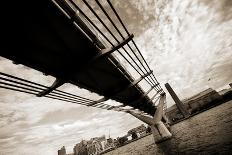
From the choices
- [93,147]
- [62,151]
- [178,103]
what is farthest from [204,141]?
[62,151]

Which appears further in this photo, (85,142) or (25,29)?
(85,142)

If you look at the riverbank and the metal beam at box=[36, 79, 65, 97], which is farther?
the riverbank

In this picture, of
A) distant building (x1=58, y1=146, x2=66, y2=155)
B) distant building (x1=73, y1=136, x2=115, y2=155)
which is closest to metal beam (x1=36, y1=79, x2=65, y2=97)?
distant building (x1=73, y1=136, x2=115, y2=155)

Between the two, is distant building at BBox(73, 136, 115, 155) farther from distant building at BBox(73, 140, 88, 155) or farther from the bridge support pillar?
the bridge support pillar

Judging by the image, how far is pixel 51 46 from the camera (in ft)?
15.9

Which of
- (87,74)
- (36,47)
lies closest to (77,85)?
(87,74)

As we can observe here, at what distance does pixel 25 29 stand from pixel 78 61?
6.54 feet

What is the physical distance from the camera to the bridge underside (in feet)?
13.0

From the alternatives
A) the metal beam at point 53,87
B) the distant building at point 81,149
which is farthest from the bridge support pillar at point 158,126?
the distant building at point 81,149

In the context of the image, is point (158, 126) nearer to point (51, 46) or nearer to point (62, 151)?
point (51, 46)

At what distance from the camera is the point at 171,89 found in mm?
74875

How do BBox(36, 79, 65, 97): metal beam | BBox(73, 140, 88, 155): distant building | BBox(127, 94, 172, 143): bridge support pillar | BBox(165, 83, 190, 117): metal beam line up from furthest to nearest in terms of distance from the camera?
1. BBox(73, 140, 88, 155): distant building
2. BBox(165, 83, 190, 117): metal beam
3. BBox(127, 94, 172, 143): bridge support pillar
4. BBox(36, 79, 65, 97): metal beam

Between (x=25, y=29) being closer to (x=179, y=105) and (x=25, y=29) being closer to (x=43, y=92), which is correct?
(x=43, y=92)

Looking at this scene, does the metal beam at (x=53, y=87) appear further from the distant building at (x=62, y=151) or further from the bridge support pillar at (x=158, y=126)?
the distant building at (x=62, y=151)
